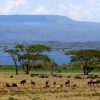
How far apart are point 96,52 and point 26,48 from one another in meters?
14.7

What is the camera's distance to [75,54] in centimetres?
8919

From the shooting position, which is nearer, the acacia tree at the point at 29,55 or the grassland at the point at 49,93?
the grassland at the point at 49,93

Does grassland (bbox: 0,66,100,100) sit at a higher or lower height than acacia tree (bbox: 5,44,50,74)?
lower

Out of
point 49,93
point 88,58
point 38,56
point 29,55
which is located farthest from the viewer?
point 38,56

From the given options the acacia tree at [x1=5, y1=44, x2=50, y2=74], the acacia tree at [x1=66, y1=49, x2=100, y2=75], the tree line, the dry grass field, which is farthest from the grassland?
the acacia tree at [x1=5, y1=44, x2=50, y2=74]

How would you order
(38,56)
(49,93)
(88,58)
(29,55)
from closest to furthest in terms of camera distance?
1. (49,93)
2. (88,58)
3. (29,55)
4. (38,56)

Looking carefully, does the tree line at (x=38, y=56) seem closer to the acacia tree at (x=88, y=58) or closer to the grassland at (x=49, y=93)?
the acacia tree at (x=88, y=58)

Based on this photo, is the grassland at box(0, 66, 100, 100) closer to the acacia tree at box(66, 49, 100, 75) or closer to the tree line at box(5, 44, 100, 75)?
the acacia tree at box(66, 49, 100, 75)

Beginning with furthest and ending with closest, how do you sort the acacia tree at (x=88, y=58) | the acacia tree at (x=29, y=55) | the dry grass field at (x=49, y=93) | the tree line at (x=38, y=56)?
the acacia tree at (x=29, y=55) → the tree line at (x=38, y=56) → the acacia tree at (x=88, y=58) → the dry grass field at (x=49, y=93)

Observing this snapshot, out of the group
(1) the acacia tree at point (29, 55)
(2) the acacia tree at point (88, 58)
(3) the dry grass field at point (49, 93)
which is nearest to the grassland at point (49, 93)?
(3) the dry grass field at point (49, 93)

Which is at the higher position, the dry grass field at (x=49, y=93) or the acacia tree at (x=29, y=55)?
the acacia tree at (x=29, y=55)

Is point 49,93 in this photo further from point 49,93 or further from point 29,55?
point 29,55

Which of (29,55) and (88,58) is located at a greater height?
(29,55)

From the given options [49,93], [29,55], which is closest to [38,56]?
[29,55]
